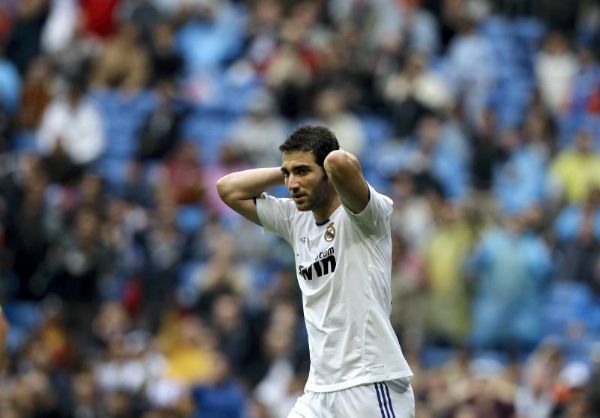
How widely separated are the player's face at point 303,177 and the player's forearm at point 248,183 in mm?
608

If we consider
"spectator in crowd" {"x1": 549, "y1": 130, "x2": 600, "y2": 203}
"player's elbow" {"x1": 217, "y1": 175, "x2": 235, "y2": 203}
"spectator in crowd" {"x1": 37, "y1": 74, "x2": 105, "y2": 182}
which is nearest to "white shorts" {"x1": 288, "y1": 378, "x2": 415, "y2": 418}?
"player's elbow" {"x1": 217, "y1": 175, "x2": 235, "y2": 203}

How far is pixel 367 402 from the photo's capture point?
754 cm

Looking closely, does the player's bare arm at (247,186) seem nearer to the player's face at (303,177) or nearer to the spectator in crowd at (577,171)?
the player's face at (303,177)

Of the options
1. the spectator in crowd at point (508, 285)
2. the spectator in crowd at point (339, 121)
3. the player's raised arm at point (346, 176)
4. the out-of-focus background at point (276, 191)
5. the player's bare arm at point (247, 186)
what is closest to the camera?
the player's raised arm at point (346, 176)

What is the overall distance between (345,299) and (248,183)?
3.50 ft

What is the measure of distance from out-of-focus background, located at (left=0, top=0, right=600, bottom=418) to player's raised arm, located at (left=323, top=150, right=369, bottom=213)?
Result: 5693 mm

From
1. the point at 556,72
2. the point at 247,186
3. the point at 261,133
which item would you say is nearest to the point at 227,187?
the point at 247,186

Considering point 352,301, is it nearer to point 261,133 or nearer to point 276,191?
point 276,191

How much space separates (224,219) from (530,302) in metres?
3.56

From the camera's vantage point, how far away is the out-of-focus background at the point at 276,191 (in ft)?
47.3

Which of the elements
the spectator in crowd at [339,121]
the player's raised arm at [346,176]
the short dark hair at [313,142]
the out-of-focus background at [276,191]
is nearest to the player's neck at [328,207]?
the short dark hair at [313,142]

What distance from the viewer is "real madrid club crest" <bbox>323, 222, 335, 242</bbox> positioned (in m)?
7.70

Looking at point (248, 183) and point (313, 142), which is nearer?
point (313, 142)

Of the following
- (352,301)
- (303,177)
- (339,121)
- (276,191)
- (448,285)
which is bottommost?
(352,301)
